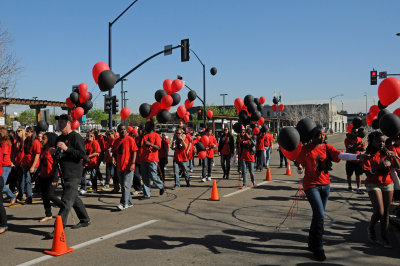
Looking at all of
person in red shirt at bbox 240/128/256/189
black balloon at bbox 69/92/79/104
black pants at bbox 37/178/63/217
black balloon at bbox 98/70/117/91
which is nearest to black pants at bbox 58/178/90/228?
black pants at bbox 37/178/63/217

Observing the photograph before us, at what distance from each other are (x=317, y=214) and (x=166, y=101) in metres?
8.03

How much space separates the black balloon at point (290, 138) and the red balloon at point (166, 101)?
775 centimetres

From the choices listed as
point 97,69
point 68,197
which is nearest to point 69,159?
point 68,197

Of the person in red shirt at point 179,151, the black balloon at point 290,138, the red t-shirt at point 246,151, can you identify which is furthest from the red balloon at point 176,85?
the black balloon at point 290,138

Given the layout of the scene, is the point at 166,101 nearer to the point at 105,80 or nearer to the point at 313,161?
the point at 105,80

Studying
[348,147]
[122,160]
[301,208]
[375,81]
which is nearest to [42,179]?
[122,160]

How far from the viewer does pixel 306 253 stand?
15.1ft

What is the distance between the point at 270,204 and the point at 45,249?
4854 millimetres

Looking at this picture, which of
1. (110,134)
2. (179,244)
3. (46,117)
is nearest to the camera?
(179,244)

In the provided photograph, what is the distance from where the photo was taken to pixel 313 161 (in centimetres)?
455

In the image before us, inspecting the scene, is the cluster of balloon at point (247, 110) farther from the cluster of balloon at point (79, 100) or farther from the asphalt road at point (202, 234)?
the cluster of balloon at point (79, 100)

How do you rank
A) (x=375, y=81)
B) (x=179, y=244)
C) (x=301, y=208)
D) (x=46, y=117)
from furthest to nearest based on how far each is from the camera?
(x=375, y=81) < (x=46, y=117) < (x=301, y=208) < (x=179, y=244)

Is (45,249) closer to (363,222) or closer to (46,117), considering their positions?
(363,222)

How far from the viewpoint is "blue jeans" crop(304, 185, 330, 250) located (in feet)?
14.4
